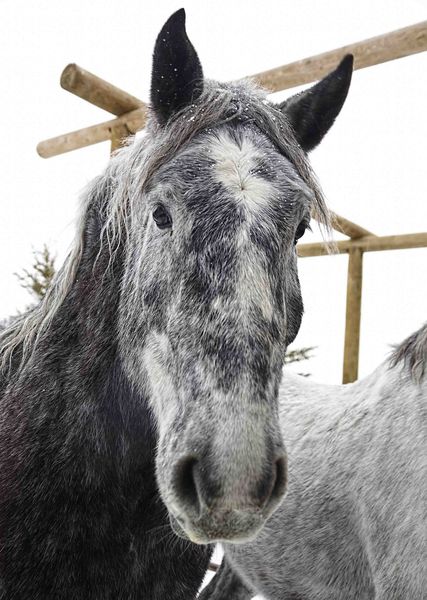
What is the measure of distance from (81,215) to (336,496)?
5.81 feet

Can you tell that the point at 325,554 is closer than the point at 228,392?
No

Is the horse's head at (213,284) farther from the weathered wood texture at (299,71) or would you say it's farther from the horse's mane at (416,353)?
the weathered wood texture at (299,71)

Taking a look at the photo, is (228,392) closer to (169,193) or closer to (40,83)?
(169,193)

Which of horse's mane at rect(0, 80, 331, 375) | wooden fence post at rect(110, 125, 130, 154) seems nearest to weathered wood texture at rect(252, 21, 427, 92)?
wooden fence post at rect(110, 125, 130, 154)

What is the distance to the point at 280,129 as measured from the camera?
5.18 ft

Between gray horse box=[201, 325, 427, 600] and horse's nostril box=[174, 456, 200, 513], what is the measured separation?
4.53ft

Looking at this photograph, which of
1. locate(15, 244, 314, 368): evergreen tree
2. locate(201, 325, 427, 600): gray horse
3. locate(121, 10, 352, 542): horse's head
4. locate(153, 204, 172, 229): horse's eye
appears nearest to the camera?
locate(121, 10, 352, 542): horse's head

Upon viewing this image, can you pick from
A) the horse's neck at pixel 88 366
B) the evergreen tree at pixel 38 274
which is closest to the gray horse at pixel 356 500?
the horse's neck at pixel 88 366

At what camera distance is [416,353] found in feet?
7.92

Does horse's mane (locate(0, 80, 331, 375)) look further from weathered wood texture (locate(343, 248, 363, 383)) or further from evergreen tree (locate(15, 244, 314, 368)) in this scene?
evergreen tree (locate(15, 244, 314, 368))

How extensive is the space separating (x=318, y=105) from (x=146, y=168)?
615 mm

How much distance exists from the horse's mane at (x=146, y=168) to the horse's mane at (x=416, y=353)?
872 mm

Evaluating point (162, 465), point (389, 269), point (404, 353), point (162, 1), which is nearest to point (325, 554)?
point (404, 353)

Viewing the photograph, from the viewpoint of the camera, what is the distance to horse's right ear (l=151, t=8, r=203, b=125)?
1.46 metres
